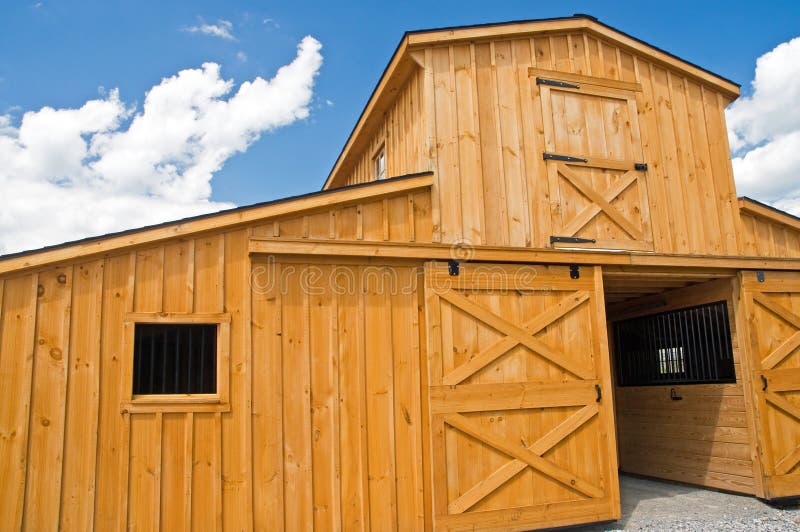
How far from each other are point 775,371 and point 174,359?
288 inches

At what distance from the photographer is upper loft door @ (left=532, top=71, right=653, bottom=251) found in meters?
7.75

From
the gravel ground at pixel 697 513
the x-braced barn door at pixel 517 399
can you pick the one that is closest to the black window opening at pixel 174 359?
the x-braced barn door at pixel 517 399

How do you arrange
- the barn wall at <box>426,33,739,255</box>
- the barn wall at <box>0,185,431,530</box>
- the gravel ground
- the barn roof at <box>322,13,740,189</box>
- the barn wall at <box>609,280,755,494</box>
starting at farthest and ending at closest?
the barn wall at <box>609,280,755,494</box>, the barn roof at <box>322,13,740,189</box>, the barn wall at <box>426,33,739,255</box>, the gravel ground, the barn wall at <box>0,185,431,530</box>

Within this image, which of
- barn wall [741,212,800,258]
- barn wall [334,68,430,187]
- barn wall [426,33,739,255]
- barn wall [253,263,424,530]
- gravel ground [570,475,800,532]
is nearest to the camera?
barn wall [253,263,424,530]

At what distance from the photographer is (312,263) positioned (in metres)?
6.50

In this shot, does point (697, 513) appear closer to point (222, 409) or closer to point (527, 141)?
point (527, 141)

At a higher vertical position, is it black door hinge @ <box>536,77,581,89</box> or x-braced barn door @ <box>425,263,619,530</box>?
black door hinge @ <box>536,77,581,89</box>

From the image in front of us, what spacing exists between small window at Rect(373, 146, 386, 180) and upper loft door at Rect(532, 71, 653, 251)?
2681mm

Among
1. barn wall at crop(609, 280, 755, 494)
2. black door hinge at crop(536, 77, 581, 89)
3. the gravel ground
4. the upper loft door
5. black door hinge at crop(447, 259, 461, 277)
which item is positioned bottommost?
the gravel ground

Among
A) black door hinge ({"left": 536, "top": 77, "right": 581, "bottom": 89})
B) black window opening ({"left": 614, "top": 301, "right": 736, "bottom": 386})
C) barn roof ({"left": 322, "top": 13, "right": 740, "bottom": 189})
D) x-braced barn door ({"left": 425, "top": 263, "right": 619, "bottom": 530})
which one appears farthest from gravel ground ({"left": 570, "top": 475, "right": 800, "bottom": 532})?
barn roof ({"left": 322, "top": 13, "right": 740, "bottom": 189})

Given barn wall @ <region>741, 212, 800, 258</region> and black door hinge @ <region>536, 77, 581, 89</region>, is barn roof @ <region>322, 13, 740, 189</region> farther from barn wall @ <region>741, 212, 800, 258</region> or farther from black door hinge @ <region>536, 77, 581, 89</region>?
barn wall @ <region>741, 212, 800, 258</region>

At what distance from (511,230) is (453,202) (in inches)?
30.1

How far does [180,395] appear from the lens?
586 cm

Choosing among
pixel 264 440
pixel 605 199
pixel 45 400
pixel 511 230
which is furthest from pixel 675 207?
pixel 45 400
